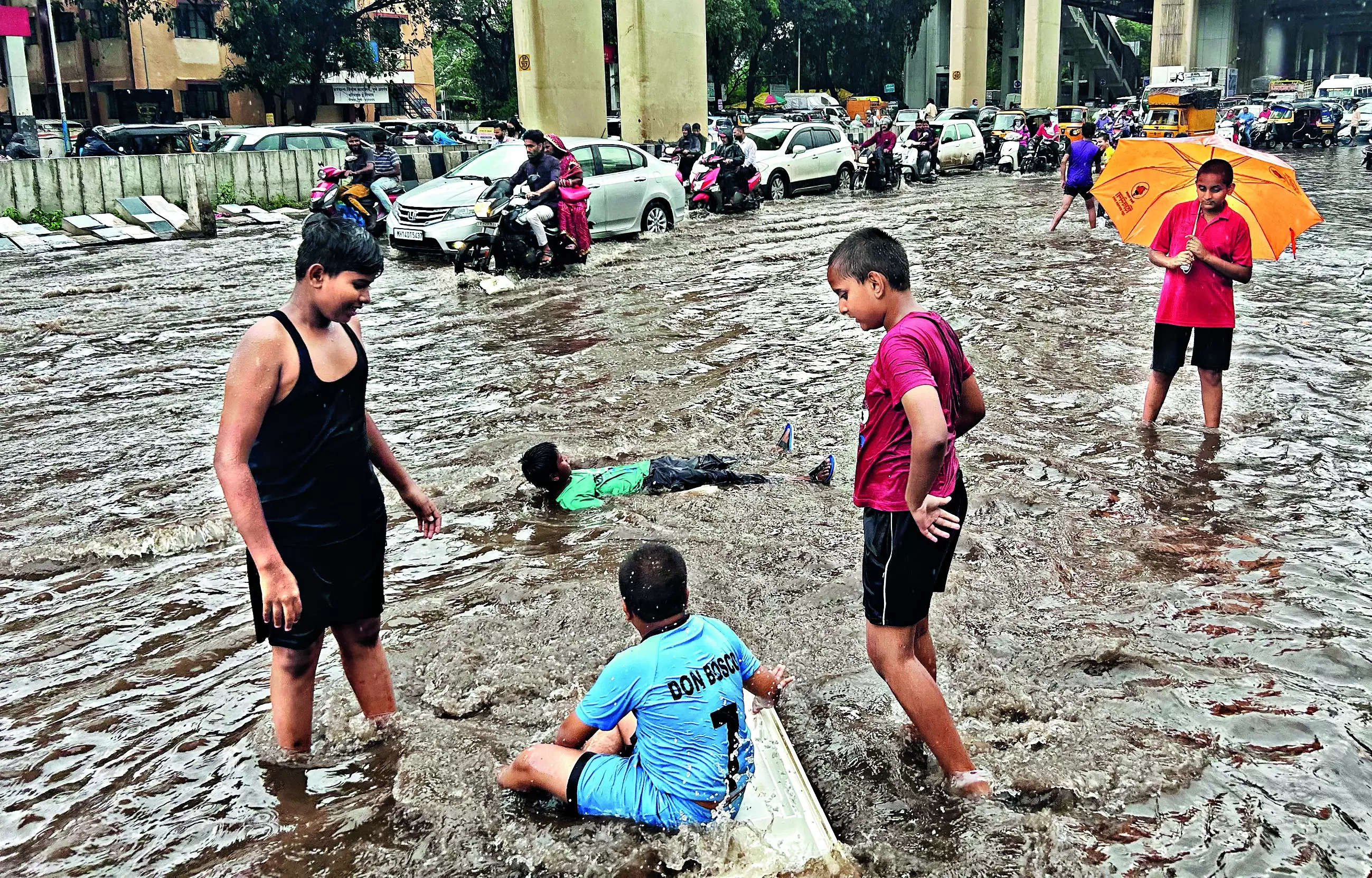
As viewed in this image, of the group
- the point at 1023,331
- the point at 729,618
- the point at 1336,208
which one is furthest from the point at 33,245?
the point at 1336,208

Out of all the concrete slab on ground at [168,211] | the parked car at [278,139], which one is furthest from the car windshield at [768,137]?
the concrete slab on ground at [168,211]

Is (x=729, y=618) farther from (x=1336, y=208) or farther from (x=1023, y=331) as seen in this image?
(x=1336, y=208)

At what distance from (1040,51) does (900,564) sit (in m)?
57.2

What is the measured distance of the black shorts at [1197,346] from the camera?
6727 mm

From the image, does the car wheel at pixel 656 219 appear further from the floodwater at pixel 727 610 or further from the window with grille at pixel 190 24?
the window with grille at pixel 190 24

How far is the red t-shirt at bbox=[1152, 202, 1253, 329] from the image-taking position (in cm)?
653

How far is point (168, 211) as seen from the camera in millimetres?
19234

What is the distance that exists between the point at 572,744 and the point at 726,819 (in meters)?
0.49

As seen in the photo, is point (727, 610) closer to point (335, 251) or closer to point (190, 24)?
point (335, 251)

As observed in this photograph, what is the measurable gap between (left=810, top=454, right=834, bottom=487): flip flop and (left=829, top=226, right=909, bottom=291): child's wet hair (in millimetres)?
3252

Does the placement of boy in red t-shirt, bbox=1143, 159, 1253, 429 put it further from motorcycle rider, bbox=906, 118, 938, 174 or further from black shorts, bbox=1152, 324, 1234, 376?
motorcycle rider, bbox=906, 118, 938, 174

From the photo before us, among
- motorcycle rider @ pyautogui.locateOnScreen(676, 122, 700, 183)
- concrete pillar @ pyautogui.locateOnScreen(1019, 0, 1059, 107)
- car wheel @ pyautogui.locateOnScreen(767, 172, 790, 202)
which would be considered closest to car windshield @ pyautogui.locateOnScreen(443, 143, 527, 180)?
motorcycle rider @ pyautogui.locateOnScreen(676, 122, 700, 183)

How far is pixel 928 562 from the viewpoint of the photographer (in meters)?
3.33

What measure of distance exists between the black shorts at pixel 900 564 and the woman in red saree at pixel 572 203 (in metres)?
11.4
